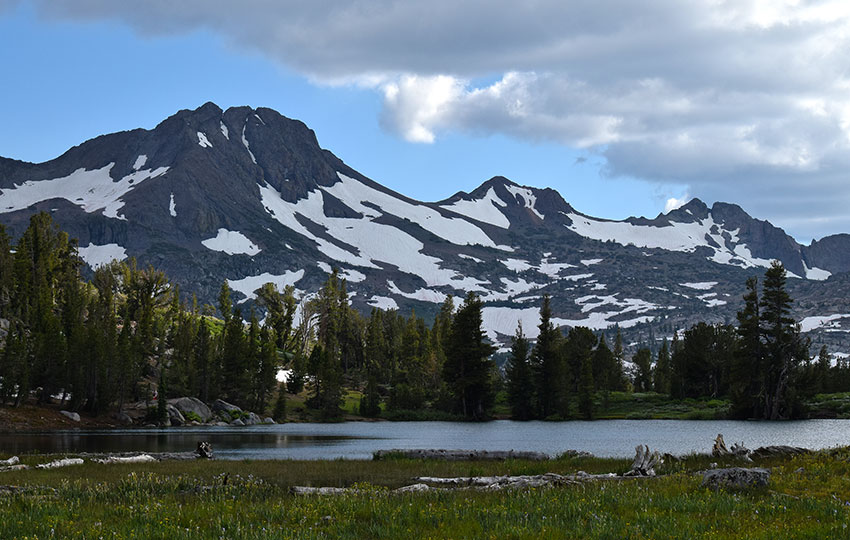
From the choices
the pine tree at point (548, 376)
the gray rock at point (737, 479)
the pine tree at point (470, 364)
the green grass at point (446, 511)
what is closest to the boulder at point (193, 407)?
the pine tree at point (470, 364)

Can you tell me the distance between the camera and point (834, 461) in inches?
1086

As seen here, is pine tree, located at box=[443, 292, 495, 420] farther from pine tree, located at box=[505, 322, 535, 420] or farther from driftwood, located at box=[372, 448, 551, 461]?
driftwood, located at box=[372, 448, 551, 461]

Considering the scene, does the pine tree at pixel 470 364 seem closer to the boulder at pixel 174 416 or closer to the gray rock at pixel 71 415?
the boulder at pixel 174 416

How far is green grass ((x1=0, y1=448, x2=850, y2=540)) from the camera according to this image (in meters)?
15.4

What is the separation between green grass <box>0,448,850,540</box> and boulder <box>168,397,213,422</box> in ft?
309

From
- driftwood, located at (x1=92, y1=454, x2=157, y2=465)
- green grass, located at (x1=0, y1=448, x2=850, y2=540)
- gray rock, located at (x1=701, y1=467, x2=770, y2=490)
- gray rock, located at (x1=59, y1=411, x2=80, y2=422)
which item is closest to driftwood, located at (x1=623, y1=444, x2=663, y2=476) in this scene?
green grass, located at (x1=0, y1=448, x2=850, y2=540)

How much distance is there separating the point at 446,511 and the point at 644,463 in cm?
1284

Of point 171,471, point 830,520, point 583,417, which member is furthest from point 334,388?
point 830,520

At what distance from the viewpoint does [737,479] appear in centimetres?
2173

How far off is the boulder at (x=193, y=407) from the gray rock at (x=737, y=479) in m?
105

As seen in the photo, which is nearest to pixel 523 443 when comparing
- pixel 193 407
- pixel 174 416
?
pixel 174 416

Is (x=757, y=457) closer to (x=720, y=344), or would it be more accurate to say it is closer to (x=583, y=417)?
(x=583, y=417)

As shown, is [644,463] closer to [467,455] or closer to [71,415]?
[467,455]

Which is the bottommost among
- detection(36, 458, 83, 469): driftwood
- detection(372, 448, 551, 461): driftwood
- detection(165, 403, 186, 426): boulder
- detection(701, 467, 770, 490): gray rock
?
detection(165, 403, 186, 426): boulder
